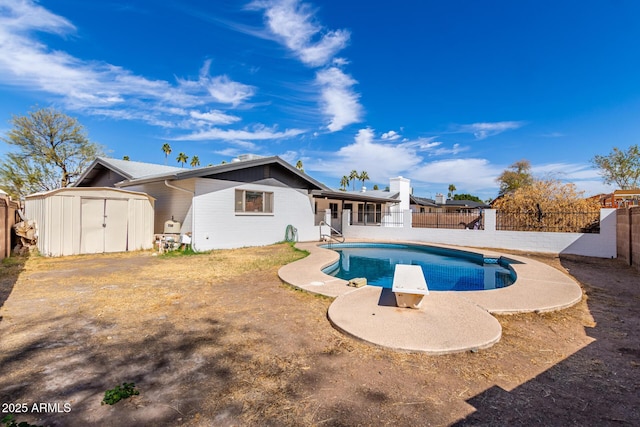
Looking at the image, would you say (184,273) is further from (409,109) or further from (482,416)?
(409,109)

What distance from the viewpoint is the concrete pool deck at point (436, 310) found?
3352 millimetres

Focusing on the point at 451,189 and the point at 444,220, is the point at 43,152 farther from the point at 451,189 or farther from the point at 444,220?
the point at 451,189

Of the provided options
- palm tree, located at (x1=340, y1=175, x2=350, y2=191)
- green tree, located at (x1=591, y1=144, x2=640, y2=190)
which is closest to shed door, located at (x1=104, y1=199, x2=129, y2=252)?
green tree, located at (x1=591, y1=144, x2=640, y2=190)

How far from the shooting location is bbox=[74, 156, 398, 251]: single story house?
1076 cm

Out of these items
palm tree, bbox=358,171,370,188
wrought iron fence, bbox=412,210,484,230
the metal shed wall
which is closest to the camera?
the metal shed wall

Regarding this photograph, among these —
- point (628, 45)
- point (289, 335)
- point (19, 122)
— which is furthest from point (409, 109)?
point (19, 122)

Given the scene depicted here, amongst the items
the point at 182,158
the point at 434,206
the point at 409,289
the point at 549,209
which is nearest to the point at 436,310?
the point at 409,289

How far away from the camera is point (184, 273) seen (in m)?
7.16

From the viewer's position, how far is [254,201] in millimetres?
12602

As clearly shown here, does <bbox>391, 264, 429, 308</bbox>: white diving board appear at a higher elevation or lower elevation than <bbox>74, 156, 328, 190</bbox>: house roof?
lower

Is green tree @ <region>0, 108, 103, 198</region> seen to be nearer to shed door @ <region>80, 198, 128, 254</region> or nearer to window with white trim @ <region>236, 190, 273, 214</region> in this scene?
shed door @ <region>80, 198, 128, 254</region>

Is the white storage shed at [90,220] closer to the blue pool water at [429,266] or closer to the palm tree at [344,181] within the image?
the blue pool water at [429,266]

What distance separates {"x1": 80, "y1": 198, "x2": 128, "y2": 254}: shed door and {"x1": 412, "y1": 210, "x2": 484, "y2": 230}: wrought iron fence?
1361 centimetres

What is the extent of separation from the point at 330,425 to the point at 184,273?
243 inches
